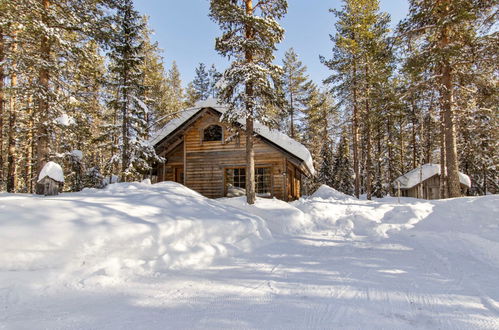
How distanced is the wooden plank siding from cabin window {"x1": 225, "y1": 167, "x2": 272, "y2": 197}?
0.31 metres

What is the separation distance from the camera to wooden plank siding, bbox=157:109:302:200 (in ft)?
48.2

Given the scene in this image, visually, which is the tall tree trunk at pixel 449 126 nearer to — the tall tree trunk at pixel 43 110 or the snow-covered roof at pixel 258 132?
the snow-covered roof at pixel 258 132

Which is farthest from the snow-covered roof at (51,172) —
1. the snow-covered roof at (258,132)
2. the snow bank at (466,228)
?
the snow bank at (466,228)

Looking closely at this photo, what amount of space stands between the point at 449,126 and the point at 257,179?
9836mm

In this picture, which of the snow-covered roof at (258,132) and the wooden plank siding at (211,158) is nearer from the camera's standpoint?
the snow-covered roof at (258,132)

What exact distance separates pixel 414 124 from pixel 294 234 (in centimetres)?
2832

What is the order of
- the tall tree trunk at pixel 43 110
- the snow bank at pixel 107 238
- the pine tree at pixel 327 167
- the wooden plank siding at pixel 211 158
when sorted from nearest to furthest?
the snow bank at pixel 107 238 → the tall tree trunk at pixel 43 110 → the wooden plank siding at pixel 211 158 → the pine tree at pixel 327 167

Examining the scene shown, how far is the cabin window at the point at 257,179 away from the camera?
1485 centimetres

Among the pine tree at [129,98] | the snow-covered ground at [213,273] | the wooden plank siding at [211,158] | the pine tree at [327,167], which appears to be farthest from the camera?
the pine tree at [327,167]

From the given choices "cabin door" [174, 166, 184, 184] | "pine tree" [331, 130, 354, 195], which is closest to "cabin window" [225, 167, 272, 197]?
"cabin door" [174, 166, 184, 184]

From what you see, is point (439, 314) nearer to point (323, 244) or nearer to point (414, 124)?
point (323, 244)

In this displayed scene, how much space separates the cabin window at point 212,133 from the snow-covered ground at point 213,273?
31.2ft

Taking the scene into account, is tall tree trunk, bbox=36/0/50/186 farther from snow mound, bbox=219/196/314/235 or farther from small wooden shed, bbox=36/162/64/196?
snow mound, bbox=219/196/314/235

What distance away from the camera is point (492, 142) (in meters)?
24.3
